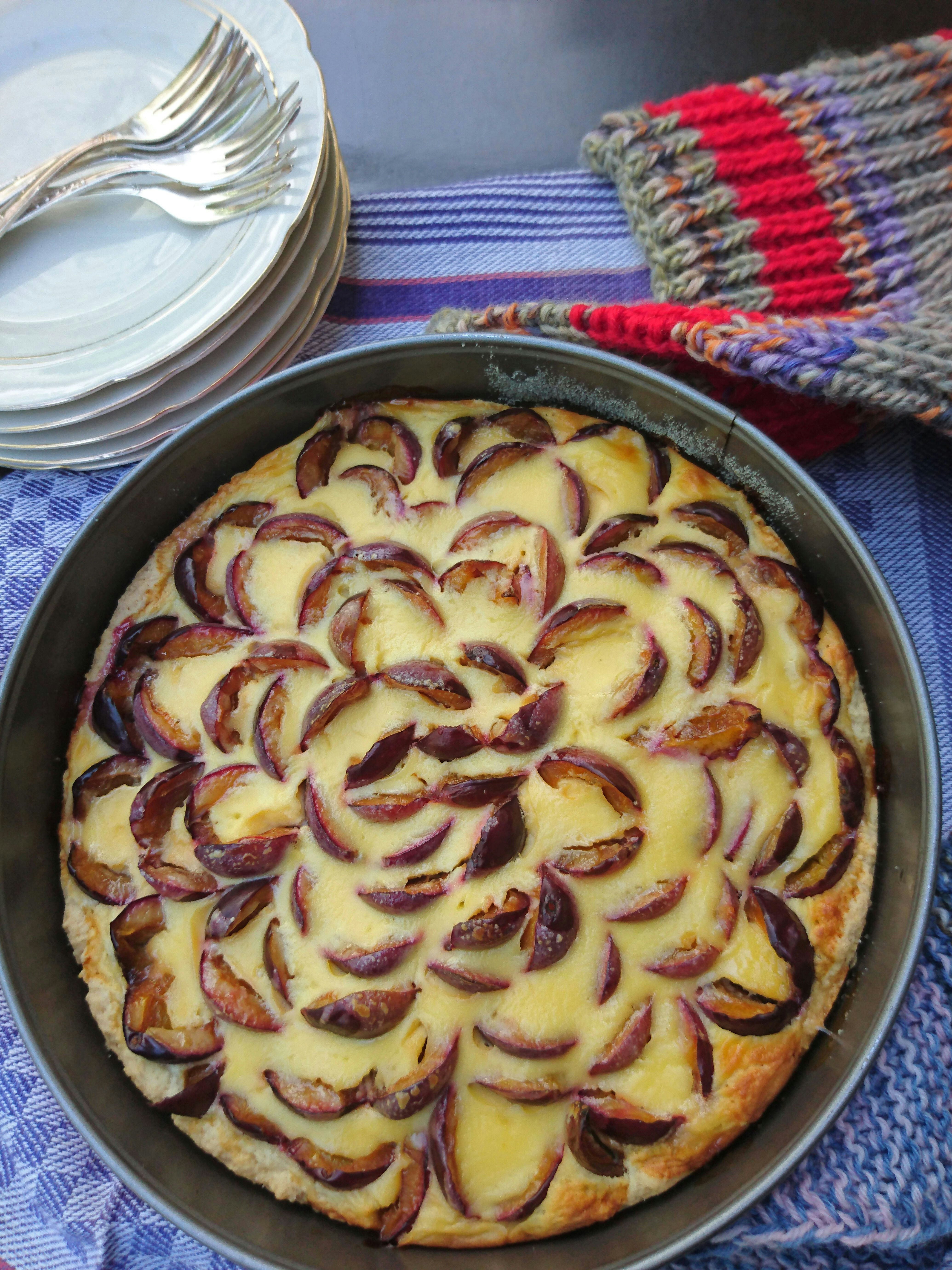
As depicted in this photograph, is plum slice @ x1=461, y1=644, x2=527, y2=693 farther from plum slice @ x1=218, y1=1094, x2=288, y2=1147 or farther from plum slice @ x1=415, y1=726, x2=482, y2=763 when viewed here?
plum slice @ x1=218, y1=1094, x2=288, y2=1147

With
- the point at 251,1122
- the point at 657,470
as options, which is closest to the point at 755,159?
the point at 657,470

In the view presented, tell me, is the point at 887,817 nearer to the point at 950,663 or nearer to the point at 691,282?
the point at 950,663

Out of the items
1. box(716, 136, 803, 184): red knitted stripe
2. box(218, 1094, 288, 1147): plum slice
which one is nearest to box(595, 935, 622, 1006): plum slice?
box(218, 1094, 288, 1147): plum slice

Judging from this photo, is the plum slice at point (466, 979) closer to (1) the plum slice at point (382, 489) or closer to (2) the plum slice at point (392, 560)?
(2) the plum slice at point (392, 560)

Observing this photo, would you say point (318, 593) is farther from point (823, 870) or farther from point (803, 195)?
point (803, 195)

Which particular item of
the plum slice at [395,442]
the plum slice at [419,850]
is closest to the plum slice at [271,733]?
the plum slice at [419,850]
